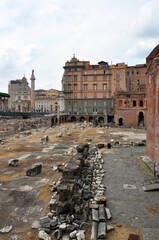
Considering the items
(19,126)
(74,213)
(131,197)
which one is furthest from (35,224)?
(19,126)

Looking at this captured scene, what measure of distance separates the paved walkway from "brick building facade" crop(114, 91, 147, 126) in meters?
33.0

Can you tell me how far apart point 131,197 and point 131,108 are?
1569 inches

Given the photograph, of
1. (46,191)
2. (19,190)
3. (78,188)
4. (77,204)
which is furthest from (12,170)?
(77,204)

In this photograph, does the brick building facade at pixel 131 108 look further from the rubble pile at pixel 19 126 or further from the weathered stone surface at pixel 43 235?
the weathered stone surface at pixel 43 235

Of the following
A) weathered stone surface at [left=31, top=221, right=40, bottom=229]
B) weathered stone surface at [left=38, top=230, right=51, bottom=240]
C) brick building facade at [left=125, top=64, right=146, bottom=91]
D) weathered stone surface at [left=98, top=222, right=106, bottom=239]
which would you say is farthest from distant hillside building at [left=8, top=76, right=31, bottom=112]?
weathered stone surface at [left=98, top=222, right=106, bottom=239]

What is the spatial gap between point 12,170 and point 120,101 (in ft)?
128

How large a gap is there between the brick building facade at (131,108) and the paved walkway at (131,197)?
3305 cm

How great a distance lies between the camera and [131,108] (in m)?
47.4

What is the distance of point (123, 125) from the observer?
1886 inches

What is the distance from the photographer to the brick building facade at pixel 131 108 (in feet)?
154

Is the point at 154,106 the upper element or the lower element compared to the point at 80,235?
upper

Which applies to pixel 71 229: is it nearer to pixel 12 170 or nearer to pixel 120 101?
pixel 12 170

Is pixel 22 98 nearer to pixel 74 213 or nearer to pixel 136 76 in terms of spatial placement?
pixel 136 76

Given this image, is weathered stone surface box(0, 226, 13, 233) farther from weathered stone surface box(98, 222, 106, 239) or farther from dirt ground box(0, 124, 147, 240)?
weathered stone surface box(98, 222, 106, 239)
